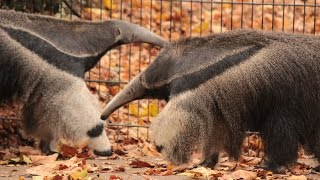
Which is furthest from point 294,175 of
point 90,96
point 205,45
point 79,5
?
A: point 79,5

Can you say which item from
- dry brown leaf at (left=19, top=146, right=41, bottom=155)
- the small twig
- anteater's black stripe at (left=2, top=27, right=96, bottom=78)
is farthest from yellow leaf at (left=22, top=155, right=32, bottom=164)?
the small twig

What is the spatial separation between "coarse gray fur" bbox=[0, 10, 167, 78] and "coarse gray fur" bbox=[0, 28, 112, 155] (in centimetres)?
12

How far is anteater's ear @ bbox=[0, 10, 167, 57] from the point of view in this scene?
10.5 m

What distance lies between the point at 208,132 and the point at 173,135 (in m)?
0.38

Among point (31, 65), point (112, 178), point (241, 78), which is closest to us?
point (112, 178)

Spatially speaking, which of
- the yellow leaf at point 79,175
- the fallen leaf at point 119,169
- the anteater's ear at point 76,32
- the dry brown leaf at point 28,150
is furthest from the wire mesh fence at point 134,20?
the yellow leaf at point 79,175

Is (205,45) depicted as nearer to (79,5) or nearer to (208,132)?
(208,132)

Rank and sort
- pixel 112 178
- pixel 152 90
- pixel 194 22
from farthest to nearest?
pixel 194 22 → pixel 152 90 → pixel 112 178

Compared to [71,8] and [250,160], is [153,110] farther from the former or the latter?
[250,160]

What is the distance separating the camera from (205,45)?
9.29 meters

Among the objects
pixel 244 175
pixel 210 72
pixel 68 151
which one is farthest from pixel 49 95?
pixel 244 175

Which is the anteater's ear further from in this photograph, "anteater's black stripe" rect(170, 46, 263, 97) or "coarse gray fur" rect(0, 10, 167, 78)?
"anteater's black stripe" rect(170, 46, 263, 97)

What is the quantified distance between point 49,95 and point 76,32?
3.38 ft

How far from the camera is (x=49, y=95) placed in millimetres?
10219
